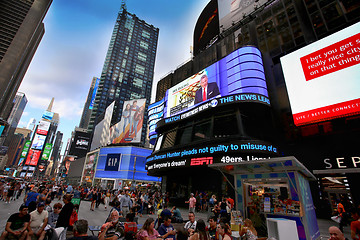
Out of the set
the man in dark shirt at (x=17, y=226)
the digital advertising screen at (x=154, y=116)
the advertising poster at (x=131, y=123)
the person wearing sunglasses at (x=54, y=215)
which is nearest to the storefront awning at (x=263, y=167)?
the person wearing sunglasses at (x=54, y=215)

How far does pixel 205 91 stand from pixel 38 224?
63.7ft

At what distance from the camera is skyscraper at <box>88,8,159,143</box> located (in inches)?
4609

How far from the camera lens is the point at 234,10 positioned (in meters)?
31.2

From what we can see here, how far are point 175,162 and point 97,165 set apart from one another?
43024 mm

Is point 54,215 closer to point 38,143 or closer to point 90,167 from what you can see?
point 90,167

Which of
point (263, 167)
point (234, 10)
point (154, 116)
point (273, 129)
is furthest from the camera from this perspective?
point (234, 10)

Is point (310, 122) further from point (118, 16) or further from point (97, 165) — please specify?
point (118, 16)

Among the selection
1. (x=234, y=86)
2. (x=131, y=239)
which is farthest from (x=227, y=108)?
(x=131, y=239)

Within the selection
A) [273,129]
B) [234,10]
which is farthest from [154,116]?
[234,10]

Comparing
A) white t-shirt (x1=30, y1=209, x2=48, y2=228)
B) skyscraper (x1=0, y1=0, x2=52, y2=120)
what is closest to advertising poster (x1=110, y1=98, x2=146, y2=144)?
white t-shirt (x1=30, y1=209, x2=48, y2=228)

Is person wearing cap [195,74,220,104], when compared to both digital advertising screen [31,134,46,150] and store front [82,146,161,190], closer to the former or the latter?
store front [82,146,161,190]

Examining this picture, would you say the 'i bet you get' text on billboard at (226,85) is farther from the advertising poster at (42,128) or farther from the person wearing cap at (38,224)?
the advertising poster at (42,128)

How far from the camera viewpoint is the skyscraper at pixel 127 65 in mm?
117075

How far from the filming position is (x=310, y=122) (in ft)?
46.6
